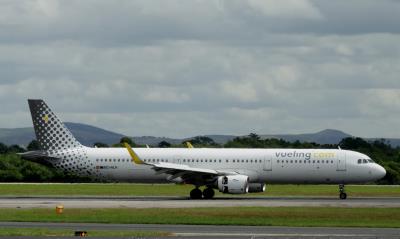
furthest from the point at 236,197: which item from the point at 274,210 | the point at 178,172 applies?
the point at 274,210

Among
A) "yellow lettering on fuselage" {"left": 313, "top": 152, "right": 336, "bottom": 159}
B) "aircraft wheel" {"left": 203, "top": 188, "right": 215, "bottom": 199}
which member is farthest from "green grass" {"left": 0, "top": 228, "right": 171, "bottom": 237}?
"yellow lettering on fuselage" {"left": 313, "top": 152, "right": 336, "bottom": 159}

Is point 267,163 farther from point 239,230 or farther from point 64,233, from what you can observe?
point 64,233

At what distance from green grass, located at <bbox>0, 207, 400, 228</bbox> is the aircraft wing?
1163cm

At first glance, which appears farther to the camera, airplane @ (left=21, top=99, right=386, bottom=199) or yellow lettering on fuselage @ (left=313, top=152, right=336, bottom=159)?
yellow lettering on fuselage @ (left=313, top=152, right=336, bottom=159)

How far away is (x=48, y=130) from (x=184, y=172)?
33.0 ft

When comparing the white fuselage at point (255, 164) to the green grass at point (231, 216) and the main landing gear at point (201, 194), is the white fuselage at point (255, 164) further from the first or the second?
the green grass at point (231, 216)

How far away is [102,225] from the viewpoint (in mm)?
42938

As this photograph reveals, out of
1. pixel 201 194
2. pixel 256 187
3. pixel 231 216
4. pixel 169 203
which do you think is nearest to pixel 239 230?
pixel 231 216

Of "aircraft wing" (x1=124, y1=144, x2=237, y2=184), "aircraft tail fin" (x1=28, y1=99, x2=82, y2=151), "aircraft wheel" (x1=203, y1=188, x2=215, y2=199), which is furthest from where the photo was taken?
"aircraft tail fin" (x1=28, y1=99, x2=82, y2=151)

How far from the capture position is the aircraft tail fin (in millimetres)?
69625

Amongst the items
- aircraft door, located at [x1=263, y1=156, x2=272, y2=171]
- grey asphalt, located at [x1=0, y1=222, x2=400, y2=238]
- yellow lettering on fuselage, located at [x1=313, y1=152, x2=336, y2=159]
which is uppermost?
yellow lettering on fuselage, located at [x1=313, y1=152, x2=336, y2=159]

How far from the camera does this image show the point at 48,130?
6981cm

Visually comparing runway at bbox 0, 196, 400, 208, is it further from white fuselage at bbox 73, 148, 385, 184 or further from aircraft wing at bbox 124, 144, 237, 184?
white fuselage at bbox 73, 148, 385, 184

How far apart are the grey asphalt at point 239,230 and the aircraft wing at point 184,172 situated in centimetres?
2199
